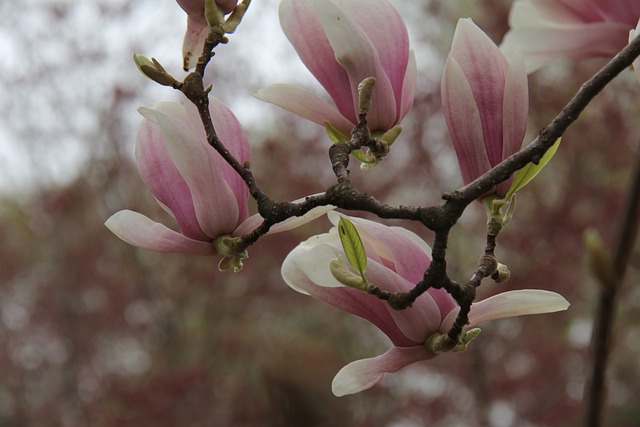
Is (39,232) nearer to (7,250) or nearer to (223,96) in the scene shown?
(7,250)

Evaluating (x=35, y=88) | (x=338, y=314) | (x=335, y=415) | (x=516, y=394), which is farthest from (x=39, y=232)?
(x=516, y=394)

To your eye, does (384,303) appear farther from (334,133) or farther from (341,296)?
(334,133)

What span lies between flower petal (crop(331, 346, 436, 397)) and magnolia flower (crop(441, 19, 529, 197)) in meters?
0.12

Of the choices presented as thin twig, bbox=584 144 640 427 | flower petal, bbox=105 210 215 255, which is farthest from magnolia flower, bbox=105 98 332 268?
thin twig, bbox=584 144 640 427

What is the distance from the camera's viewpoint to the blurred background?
3.38 metres

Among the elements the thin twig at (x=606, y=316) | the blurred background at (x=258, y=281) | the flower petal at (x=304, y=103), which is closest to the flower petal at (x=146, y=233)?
the flower petal at (x=304, y=103)

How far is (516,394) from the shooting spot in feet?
11.5

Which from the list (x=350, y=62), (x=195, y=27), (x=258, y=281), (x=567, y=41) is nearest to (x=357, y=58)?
(x=350, y=62)

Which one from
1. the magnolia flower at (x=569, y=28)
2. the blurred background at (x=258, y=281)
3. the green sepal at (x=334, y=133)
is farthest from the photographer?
the blurred background at (x=258, y=281)

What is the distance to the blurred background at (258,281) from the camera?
11.1ft

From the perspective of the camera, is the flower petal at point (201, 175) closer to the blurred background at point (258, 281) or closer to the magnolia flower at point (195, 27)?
the magnolia flower at point (195, 27)

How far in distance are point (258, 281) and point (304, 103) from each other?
361cm

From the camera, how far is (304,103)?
0.52m

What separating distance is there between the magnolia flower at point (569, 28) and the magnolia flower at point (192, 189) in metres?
0.30
